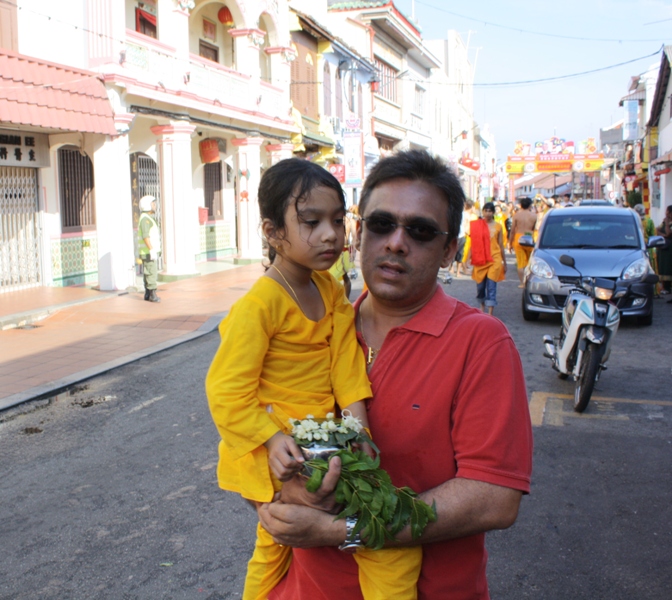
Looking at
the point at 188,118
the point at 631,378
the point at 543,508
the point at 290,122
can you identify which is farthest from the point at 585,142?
the point at 543,508

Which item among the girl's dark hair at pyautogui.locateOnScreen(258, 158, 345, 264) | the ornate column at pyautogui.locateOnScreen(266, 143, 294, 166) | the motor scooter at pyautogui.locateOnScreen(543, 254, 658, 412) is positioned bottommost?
the motor scooter at pyautogui.locateOnScreen(543, 254, 658, 412)

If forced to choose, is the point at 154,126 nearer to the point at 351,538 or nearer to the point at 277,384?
the point at 277,384

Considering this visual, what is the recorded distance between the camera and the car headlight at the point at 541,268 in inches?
436

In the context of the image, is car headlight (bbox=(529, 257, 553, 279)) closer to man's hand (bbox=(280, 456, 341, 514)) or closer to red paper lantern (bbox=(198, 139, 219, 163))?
man's hand (bbox=(280, 456, 341, 514))

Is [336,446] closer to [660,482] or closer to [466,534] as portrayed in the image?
[466,534]

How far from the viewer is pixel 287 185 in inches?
89.3

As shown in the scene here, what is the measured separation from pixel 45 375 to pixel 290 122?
51.6 feet

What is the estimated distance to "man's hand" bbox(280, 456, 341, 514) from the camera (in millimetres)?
1662

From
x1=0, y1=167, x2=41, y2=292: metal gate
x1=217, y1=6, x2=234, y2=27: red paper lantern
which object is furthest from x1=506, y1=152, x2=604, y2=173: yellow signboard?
x1=0, y1=167, x2=41, y2=292: metal gate

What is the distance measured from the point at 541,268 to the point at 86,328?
6996mm

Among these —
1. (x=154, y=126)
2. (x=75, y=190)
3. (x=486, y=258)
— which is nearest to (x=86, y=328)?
(x=75, y=190)

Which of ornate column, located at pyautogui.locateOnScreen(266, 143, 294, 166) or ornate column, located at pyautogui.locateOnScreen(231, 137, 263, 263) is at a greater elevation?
ornate column, located at pyautogui.locateOnScreen(266, 143, 294, 166)

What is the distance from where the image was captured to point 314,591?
1.98 m

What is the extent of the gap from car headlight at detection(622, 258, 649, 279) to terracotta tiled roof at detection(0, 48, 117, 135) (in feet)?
31.1
